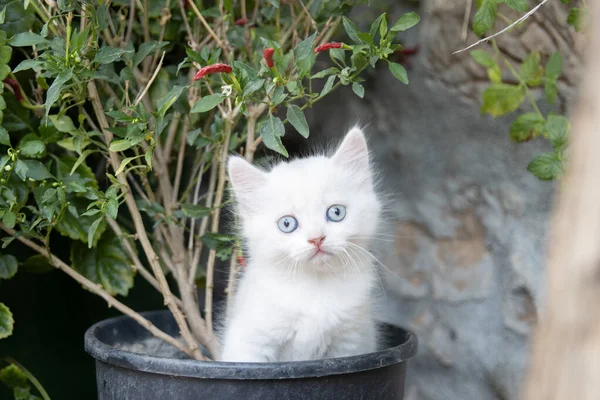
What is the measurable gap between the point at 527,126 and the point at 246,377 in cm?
96

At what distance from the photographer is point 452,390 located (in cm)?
231

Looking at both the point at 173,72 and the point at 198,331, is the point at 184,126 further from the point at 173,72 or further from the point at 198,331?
the point at 198,331

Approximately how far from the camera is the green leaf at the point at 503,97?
1.89 m

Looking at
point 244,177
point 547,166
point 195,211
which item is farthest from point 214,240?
point 547,166

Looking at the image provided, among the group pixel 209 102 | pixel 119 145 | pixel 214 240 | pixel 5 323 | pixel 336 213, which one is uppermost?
pixel 209 102

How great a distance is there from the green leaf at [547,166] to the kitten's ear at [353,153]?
0.40m

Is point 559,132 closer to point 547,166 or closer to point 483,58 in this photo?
point 547,166

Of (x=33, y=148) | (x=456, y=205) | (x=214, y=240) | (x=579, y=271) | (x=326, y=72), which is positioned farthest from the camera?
(x=456, y=205)

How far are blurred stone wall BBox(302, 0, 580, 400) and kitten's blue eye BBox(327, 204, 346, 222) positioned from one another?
0.76 metres

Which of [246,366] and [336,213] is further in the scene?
[336,213]

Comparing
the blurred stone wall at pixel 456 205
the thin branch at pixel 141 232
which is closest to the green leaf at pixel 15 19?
the thin branch at pixel 141 232

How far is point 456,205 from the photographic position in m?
2.29

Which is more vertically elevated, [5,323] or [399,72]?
[399,72]

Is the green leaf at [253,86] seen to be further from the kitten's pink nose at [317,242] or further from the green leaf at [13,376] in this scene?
the green leaf at [13,376]
